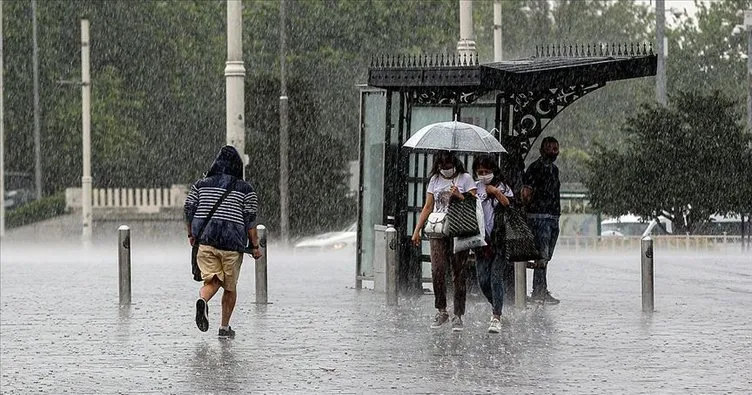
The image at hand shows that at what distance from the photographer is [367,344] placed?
15375mm

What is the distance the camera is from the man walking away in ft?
51.9

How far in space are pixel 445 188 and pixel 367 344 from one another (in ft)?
6.58

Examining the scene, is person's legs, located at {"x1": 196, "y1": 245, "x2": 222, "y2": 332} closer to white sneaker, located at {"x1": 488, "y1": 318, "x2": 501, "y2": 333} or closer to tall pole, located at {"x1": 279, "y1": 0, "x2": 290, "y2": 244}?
white sneaker, located at {"x1": 488, "y1": 318, "x2": 501, "y2": 333}

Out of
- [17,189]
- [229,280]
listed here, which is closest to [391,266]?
[229,280]

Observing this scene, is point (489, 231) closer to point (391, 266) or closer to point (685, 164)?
point (391, 266)

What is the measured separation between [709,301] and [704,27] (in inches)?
2705

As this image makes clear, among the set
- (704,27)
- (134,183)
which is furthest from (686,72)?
(134,183)

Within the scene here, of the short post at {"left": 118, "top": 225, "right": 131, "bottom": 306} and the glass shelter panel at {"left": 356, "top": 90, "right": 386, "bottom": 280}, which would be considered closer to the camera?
the short post at {"left": 118, "top": 225, "right": 131, "bottom": 306}

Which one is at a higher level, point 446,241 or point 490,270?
point 446,241

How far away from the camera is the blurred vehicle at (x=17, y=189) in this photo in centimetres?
7112

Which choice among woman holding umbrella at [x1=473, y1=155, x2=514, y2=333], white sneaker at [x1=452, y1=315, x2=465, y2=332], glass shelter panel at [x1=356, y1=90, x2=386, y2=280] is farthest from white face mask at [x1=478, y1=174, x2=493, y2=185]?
glass shelter panel at [x1=356, y1=90, x2=386, y2=280]

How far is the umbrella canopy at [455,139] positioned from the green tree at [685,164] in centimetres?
1998

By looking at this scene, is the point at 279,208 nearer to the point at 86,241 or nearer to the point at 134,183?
the point at 86,241

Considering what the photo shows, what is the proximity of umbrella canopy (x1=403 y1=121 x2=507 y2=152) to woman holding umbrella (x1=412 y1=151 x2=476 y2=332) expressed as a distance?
0.81 feet
